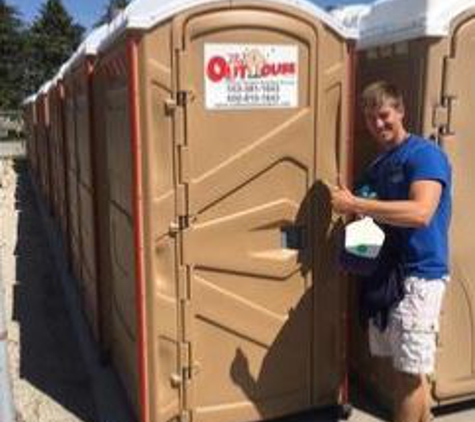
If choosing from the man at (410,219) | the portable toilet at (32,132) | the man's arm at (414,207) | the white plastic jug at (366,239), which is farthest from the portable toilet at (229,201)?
the portable toilet at (32,132)

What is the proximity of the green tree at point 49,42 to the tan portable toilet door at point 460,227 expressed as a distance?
65.6 m

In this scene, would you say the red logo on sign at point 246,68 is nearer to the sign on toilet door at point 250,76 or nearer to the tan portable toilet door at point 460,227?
the sign on toilet door at point 250,76

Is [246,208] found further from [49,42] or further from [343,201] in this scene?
[49,42]

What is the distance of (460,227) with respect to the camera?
14.6ft

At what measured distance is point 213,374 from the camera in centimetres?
433

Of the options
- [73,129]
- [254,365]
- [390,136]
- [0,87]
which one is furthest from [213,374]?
[0,87]

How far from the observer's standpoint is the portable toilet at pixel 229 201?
3.89 m

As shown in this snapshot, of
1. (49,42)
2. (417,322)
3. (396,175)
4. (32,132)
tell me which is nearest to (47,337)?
(417,322)

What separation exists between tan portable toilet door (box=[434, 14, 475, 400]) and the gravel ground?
2322 millimetres

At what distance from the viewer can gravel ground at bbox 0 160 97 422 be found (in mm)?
5105

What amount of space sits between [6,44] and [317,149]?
2663 inches

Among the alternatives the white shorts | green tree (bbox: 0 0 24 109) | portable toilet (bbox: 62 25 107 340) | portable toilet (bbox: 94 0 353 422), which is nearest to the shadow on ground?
portable toilet (bbox: 62 25 107 340)

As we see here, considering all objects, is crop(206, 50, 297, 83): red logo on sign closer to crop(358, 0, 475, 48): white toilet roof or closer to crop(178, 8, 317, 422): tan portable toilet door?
crop(178, 8, 317, 422): tan portable toilet door

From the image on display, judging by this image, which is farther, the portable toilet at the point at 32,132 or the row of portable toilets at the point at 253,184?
the portable toilet at the point at 32,132
